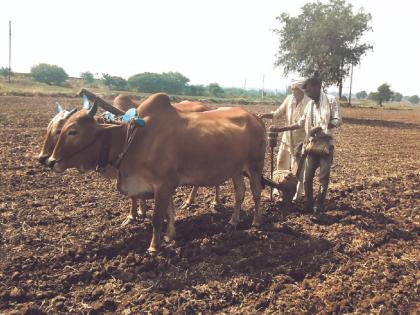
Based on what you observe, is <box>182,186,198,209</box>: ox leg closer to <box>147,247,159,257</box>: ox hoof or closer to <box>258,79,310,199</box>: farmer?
<box>258,79,310,199</box>: farmer

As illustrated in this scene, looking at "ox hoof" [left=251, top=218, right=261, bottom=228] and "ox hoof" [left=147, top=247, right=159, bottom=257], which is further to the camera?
"ox hoof" [left=251, top=218, right=261, bottom=228]

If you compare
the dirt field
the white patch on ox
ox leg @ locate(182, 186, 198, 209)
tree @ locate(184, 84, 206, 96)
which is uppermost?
tree @ locate(184, 84, 206, 96)

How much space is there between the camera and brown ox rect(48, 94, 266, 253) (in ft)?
15.6

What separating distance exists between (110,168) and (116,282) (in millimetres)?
1467

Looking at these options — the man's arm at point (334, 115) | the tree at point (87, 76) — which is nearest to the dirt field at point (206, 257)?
the man's arm at point (334, 115)

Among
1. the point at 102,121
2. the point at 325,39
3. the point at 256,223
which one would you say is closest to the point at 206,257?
the point at 256,223

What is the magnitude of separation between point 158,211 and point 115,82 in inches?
2402

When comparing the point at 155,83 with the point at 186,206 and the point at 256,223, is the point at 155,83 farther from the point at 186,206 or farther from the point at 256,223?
the point at 256,223

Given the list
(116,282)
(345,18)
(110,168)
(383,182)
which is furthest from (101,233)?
(345,18)

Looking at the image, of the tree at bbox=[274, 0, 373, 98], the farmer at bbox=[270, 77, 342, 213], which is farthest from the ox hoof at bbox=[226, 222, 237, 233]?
the tree at bbox=[274, 0, 373, 98]

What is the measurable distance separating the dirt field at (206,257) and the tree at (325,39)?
22.4 m

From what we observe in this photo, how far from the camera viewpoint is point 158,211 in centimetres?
499

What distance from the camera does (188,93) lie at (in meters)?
69.8

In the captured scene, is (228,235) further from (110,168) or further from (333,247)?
(110,168)
